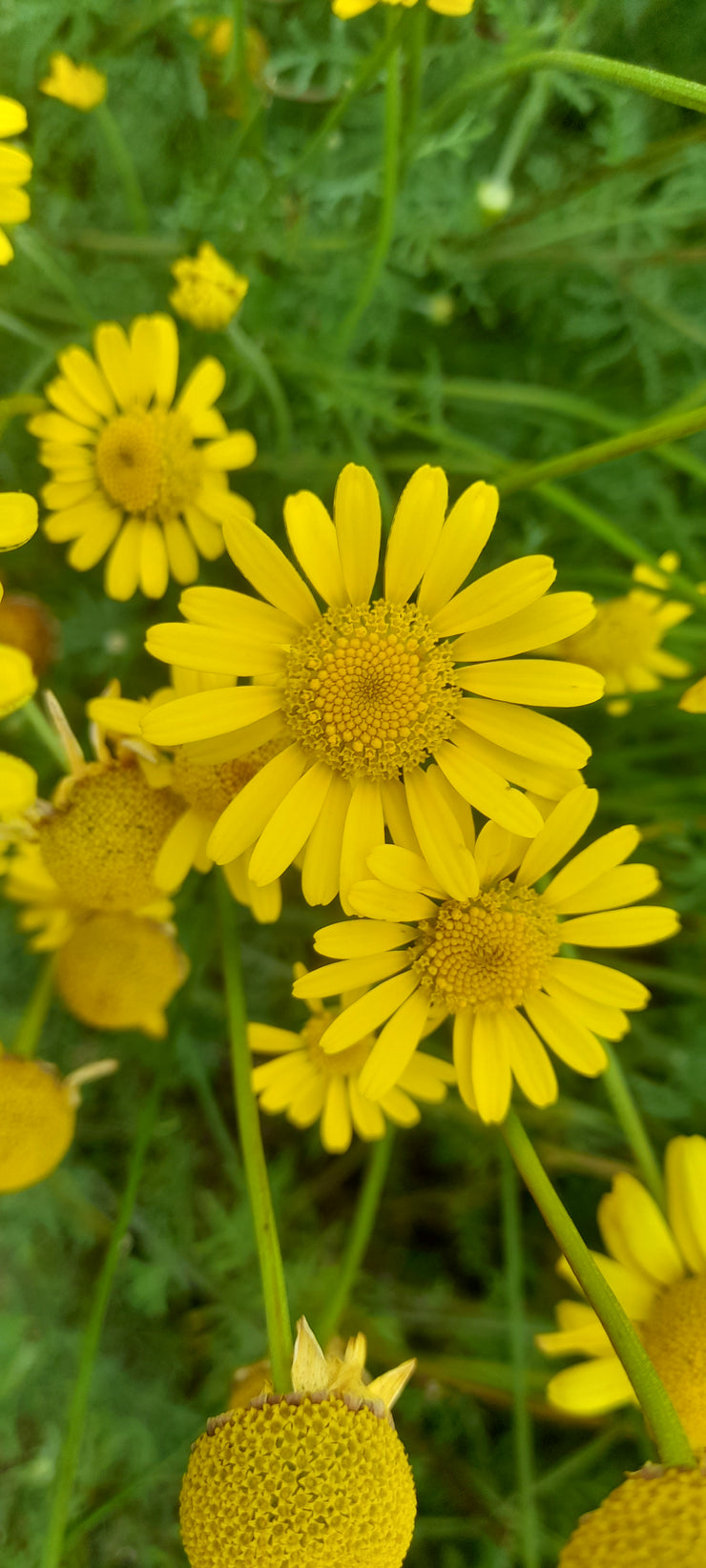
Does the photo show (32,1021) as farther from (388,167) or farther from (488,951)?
(388,167)

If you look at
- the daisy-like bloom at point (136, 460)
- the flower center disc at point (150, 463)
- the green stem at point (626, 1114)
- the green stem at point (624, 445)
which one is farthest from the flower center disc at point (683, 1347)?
the flower center disc at point (150, 463)

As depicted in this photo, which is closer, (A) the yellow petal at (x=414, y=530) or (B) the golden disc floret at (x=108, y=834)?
(A) the yellow petal at (x=414, y=530)

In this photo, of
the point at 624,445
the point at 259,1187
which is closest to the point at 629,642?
the point at 624,445

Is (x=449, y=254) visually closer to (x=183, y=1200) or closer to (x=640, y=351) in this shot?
(x=640, y=351)

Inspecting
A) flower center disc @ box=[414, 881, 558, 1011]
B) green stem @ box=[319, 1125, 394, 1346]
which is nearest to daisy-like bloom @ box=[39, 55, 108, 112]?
flower center disc @ box=[414, 881, 558, 1011]

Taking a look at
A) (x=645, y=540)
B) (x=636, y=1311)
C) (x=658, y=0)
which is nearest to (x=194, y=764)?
(x=636, y=1311)

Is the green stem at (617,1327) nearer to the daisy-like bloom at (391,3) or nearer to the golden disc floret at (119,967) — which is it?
the golden disc floret at (119,967)

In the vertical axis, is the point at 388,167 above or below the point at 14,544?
above
